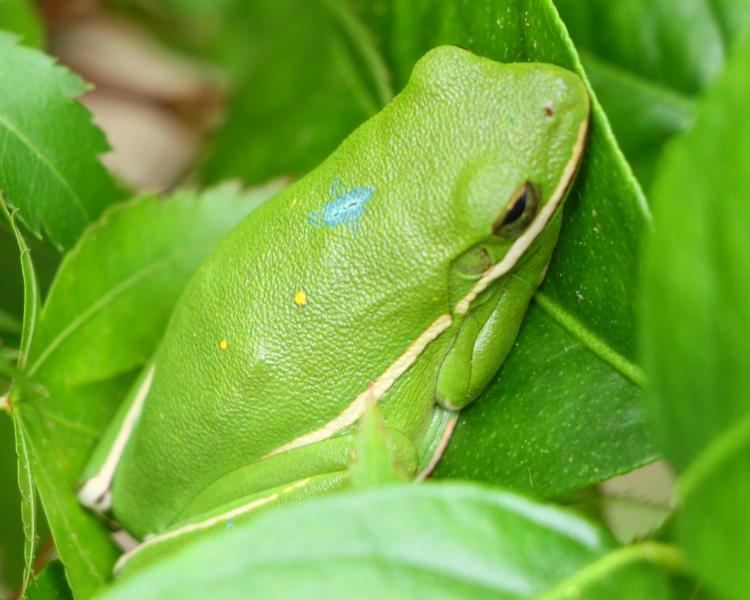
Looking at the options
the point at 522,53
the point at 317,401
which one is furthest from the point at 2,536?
the point at 522,53

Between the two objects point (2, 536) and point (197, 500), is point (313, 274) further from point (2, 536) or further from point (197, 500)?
point (2, 536)

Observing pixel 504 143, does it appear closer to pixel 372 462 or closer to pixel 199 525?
pixel 372 462

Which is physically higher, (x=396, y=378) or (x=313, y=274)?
(x=313, y=274)

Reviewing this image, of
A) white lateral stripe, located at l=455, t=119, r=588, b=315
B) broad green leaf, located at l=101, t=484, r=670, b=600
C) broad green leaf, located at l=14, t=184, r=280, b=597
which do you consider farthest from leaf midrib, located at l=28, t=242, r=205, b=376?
broad green leaf, located at l=101, t=484, r=670, b=600

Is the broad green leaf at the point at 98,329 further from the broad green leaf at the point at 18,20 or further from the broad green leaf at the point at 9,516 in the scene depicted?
the broad green leaf at the point at 18,20

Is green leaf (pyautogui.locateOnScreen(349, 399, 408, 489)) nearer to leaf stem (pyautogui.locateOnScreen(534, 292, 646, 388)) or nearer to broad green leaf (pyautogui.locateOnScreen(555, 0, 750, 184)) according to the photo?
leaf stem (pyautogui.locateOnScreen(534, 292, 646, 388))
